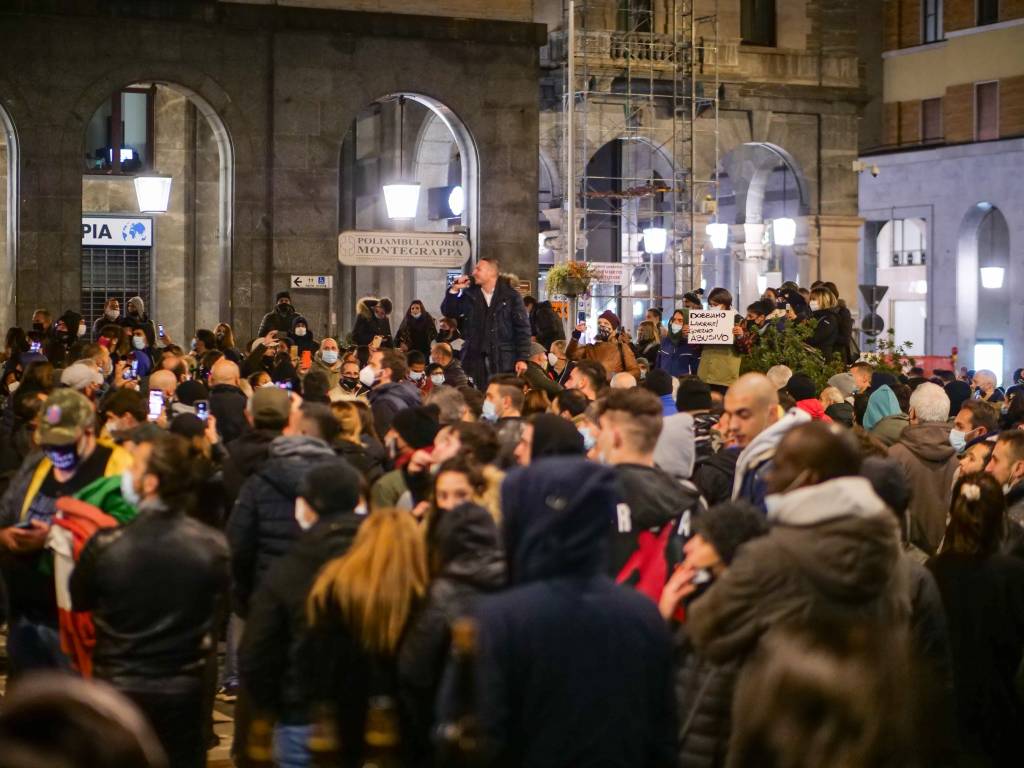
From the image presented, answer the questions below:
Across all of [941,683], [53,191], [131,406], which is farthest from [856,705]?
[53,191]

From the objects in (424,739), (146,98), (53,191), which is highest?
(146,98)

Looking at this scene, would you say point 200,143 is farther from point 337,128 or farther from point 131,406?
point 131,406

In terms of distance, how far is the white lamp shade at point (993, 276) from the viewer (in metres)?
46.3

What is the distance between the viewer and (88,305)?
3378cm

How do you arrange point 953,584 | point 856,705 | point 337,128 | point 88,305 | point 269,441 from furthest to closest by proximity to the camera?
point 88,305 < point 337,128 < point 269,441 < point 953,584 < point 856,705

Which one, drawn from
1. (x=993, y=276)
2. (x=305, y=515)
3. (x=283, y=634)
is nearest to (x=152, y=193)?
(x=305, y=515)

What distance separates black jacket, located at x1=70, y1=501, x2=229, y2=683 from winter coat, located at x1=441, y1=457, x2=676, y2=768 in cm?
189

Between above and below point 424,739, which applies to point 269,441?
above

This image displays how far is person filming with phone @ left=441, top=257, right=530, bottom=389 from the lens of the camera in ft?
58.6

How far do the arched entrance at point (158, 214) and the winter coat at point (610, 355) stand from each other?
15.7 meters

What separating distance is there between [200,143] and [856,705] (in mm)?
31768

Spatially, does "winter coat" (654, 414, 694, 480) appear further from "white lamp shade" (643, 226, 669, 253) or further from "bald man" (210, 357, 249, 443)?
"white lamp shade" (643, 226, 669, 253)

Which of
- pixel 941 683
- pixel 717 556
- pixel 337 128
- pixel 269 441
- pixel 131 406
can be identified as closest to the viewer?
pixel 717 556

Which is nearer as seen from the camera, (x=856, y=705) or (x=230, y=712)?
(x=856, y=705)
